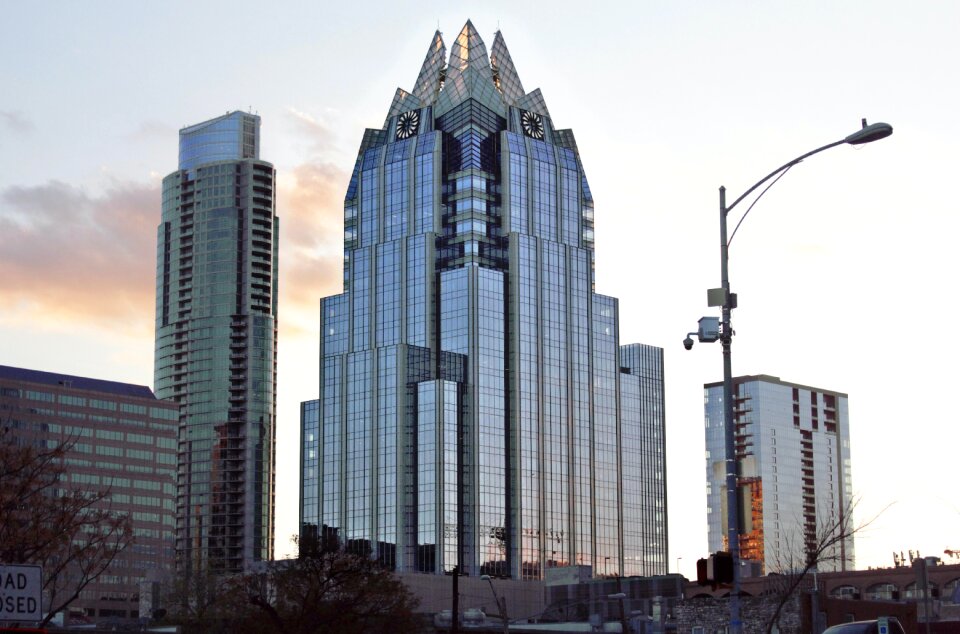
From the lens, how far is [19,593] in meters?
26.4

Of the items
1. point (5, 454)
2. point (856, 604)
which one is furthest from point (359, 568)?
point (5, 454)

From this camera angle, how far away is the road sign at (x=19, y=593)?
26.1 meters

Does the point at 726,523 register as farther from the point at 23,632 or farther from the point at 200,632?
the point at 200,632

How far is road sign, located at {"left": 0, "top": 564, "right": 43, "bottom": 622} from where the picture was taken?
26.1 m

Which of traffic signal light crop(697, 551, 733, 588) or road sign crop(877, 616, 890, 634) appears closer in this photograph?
traffic signal light crop(697, 551, 733, 588)

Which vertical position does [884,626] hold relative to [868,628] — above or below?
above

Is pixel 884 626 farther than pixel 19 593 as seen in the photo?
Yes

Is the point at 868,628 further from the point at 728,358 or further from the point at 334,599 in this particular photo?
the point at 334,599

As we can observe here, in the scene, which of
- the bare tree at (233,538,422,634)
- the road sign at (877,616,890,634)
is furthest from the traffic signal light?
the bare tree at (233,538,422,634)

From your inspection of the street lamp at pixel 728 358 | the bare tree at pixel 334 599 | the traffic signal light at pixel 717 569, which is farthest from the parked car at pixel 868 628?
the bare tree at pixel 334 599

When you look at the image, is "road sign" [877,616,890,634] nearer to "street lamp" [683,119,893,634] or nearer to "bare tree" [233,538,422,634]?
"street lamp" [683,119,893,634]

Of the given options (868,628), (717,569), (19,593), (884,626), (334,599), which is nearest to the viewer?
(19,593)

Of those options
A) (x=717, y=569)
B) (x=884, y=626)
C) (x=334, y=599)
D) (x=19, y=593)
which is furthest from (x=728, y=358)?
(x=334, y=599)

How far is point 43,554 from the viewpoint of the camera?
4559 centimetres
